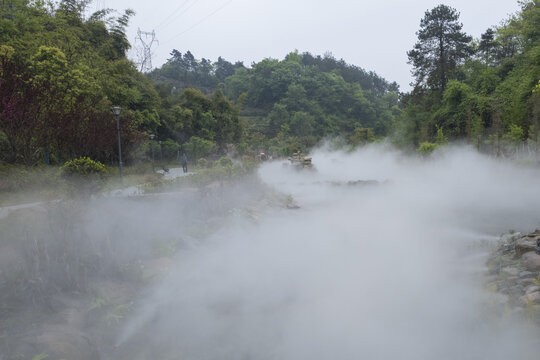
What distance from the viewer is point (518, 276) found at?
606 centimetres

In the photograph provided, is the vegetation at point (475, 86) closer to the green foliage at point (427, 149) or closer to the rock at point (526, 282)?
the green foliage at point (427, 149)

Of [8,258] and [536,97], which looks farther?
[536,97]

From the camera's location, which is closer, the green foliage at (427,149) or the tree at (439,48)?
the green foliage at (427,149)

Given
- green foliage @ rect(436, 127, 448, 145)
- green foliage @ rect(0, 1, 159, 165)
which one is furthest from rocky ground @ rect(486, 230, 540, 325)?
green foliage @ rect(436, 127, 448, 145)

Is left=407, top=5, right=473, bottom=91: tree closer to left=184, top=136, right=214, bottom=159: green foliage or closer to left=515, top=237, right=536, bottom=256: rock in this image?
left=184, top=136, right=214, bottom=159: green foliage

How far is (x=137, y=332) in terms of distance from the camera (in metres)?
5.01

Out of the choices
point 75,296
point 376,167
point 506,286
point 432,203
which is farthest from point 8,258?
point 376,167

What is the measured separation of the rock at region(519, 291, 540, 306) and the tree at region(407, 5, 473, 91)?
81.9ft

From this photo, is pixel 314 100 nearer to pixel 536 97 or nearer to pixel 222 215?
pixel 536 97

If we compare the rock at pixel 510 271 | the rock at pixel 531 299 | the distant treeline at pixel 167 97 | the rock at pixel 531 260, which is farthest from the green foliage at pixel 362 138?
the rock at pixel 531 299

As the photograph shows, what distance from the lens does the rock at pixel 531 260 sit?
6047mm

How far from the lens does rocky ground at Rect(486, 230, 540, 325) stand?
5227 millimetres

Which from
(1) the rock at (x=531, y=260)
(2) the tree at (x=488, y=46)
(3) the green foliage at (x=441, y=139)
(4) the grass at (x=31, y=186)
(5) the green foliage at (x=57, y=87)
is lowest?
(1) the rock at (x=531, y=260)

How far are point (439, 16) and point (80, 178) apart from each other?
90.2 feet
